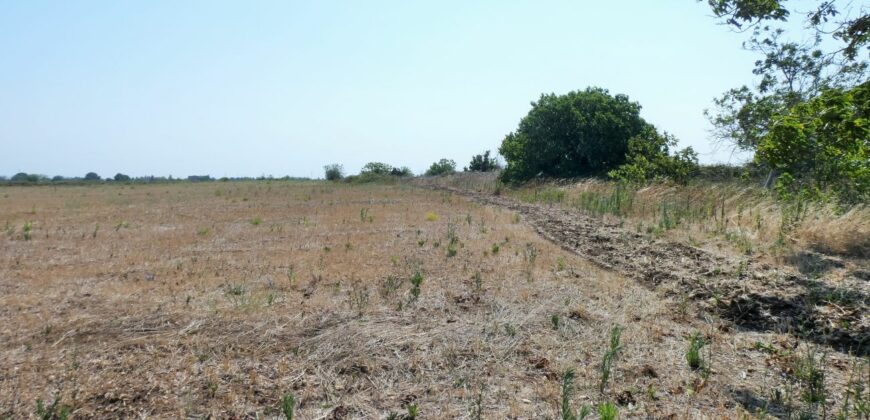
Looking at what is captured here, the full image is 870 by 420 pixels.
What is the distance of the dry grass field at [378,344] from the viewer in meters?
3.86

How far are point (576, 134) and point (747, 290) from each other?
21.0m

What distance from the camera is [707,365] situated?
446 centimetres

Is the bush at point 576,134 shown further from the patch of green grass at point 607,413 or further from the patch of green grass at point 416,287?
the patch of green grass at point 607,413

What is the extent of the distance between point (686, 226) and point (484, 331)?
7020 millimetres

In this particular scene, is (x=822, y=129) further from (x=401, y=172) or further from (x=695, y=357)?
(x=401, y=172)

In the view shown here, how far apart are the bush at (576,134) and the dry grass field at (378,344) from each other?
17.9 meters

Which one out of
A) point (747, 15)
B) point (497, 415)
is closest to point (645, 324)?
point (497, 415)

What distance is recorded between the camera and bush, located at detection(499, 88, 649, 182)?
25312mm

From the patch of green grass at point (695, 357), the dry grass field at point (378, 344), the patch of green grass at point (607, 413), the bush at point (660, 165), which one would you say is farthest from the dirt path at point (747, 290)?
the bush at point (660, 165)

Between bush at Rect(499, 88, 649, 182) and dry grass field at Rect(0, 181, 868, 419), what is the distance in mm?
17924

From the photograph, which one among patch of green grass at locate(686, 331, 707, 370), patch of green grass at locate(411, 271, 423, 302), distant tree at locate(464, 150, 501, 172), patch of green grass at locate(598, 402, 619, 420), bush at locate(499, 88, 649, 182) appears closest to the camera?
patch of green grass at locate(598, 402, 619, 420)

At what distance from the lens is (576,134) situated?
2638 centimetres

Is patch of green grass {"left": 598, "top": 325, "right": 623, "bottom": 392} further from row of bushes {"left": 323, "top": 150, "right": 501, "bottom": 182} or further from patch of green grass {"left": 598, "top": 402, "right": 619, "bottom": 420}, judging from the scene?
row of bushes {"left": 323, "top": 150, "right": 501, "bottom": 182}

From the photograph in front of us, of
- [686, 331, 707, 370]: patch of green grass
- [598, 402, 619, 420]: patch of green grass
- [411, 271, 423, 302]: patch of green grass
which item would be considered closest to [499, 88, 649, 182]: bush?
[411, 271, 423, 302]: patch of green grass
